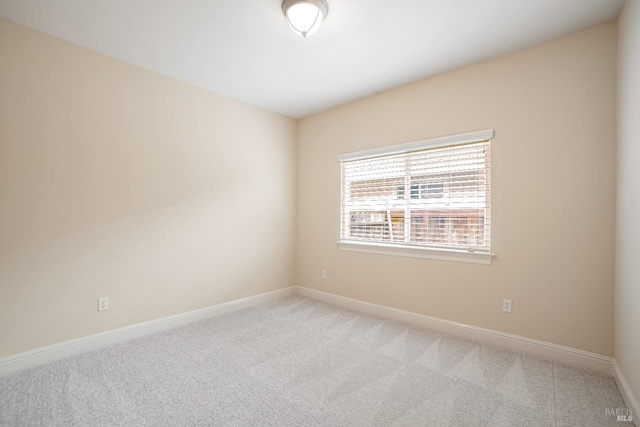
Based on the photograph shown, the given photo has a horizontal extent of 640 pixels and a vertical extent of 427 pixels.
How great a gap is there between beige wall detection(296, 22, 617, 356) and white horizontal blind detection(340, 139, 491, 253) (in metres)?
0.17

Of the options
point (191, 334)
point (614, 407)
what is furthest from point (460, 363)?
point (191, 334)

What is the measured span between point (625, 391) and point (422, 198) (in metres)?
2.06

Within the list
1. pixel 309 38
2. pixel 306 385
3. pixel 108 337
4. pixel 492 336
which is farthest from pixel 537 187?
pixel 108 337

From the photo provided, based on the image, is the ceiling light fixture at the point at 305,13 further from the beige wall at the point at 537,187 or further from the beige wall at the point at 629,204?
the beige wall at the point at 629,204

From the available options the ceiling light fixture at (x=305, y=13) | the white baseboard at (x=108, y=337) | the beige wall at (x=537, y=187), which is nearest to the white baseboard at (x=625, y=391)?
the beige wall at (x=537, y=187)

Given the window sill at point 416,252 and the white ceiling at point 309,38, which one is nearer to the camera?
the white ceiling at point 309,38

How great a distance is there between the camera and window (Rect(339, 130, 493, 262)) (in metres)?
2.82

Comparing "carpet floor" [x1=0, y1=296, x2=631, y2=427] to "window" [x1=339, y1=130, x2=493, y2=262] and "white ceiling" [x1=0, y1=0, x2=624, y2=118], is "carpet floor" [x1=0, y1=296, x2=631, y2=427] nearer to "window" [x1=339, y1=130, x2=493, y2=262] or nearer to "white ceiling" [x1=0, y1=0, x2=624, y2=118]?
"window" [x1=339, y1=130, x2=493, y2=262]

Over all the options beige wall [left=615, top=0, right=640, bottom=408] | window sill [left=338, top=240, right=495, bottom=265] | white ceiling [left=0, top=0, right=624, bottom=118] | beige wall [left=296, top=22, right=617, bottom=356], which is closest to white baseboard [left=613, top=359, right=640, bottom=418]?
beige wall [left=615, top=0, right=640, bottom=408]

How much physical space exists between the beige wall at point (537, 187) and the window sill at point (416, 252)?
8cm

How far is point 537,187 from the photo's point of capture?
2.48 m

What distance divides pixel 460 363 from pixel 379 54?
2778 mm

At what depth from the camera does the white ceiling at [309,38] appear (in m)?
2.05

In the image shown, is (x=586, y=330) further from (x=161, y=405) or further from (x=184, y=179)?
(x=184, y=179)
